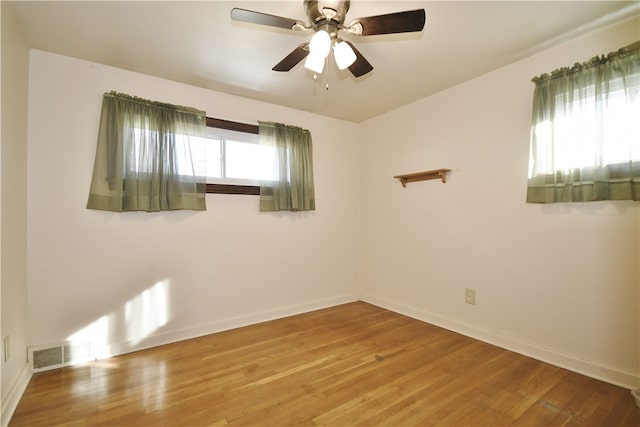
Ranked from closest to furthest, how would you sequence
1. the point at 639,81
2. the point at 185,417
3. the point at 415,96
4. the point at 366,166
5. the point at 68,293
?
the point at 185,417
the point at 639,81
the point at 68,293
the point at 415,96
the point at 366,166

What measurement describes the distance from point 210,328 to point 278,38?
2.58m

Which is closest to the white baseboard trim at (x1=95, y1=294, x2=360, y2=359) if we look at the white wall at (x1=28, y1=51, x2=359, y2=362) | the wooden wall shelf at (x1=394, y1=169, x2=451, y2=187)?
the white wall at (x1=28, y1=51, x2=359, y2=362)

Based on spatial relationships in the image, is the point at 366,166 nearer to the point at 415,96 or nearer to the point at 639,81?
the point at 415,96

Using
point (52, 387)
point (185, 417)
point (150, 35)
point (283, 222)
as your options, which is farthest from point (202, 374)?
point (150, 35)

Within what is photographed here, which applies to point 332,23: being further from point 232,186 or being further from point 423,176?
point 423,176

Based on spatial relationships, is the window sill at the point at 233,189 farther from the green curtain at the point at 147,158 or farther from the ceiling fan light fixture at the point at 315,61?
the ceiling fan light fixture at the point at 315,61

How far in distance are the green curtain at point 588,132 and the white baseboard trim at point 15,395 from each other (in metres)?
3.61

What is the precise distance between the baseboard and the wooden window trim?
2.16 m

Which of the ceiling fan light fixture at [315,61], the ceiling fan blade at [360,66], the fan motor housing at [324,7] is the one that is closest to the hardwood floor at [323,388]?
the ceiling fan light fixture at [315,61]

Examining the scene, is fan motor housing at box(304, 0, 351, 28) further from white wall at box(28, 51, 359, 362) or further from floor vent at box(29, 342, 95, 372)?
floor vent at box(29, 342, 95, 372)

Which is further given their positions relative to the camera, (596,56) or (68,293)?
(68,293)

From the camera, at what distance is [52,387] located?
75.2 inches

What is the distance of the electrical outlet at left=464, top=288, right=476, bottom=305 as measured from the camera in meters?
2.70

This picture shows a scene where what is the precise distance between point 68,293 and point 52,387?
0.65 m
